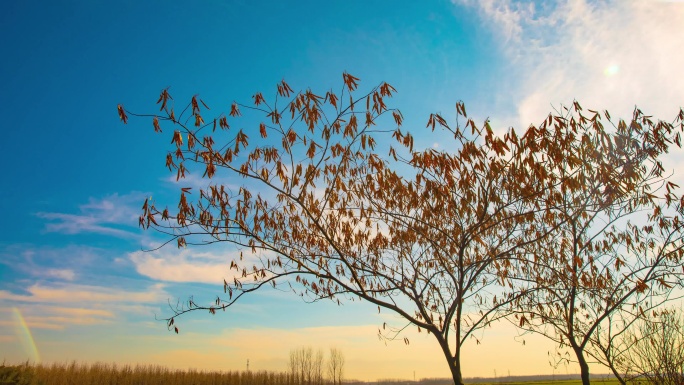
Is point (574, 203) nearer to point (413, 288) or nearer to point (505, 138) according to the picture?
point (505, 138)

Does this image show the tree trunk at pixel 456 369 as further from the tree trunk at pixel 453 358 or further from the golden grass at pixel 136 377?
the golden grass at pixel 136 377

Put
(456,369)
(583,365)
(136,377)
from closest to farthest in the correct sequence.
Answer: (456,369), (583,365), (136,377)

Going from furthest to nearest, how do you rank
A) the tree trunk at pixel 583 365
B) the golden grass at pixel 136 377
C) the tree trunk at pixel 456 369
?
the golden grass at pixel 136 377 < the tree trunk at pixel 583 365 < the tree trunk at pixel 456 369

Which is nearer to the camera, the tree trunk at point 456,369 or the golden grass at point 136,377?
the tree trunk at point 456,369

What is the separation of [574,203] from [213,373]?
2374cm

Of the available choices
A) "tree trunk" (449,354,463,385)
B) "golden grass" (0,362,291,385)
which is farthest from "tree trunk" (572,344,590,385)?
"golden grass" (0,362,291,385)

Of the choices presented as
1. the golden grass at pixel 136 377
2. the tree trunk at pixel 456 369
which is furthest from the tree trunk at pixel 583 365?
the golden grass at pixel 136 377

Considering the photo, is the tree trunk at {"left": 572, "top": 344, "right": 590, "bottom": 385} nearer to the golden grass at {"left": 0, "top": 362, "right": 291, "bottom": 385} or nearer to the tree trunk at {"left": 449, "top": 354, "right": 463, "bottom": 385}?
the tree trunk at {"left": 449, "top": 354, "right": 463, "bottom": 385}

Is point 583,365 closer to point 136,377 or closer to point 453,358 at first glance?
point 453,358

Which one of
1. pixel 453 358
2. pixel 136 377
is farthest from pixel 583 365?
pixel 136 377

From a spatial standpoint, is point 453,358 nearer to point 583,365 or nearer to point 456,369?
point 456,369

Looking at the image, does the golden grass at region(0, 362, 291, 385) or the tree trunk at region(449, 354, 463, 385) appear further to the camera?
the golden grass at region(0, 362, 291, 385)

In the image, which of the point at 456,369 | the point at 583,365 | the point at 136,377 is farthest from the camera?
the point at 136,377

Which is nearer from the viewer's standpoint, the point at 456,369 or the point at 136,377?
the point at 456,369
